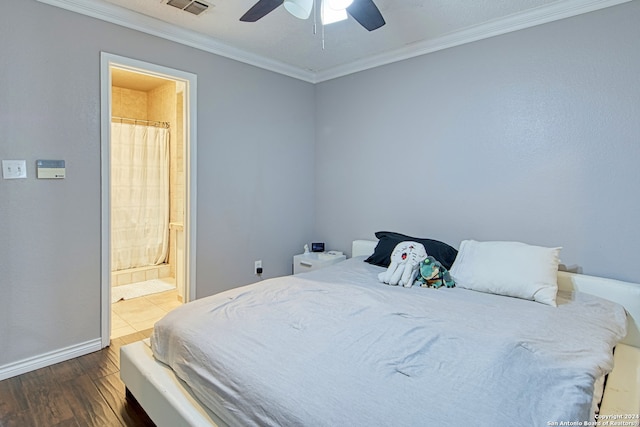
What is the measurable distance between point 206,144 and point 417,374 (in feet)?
8.60

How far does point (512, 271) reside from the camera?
2248mm

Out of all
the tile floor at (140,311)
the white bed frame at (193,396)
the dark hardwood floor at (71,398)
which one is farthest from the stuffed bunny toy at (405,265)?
the tile floor at (140,311)

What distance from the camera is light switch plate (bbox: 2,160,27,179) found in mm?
2209

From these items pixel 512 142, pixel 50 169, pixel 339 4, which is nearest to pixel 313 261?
pixel 512 142

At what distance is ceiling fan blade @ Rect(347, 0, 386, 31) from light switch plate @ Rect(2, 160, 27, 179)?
222 cm

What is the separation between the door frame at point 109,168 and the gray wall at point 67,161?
4cm

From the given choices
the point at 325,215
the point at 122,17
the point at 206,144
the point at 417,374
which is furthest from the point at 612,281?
the point at 122,17

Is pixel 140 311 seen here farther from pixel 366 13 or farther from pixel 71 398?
pixel 366 13

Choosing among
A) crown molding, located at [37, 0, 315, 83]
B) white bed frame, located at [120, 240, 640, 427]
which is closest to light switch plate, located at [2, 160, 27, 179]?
crown molding, located at [37, 0, 315, 83]

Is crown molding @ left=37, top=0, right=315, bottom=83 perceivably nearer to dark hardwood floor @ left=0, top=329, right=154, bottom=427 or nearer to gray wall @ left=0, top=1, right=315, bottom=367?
gray wall @ left=0, top=1, right=315, bottom=367

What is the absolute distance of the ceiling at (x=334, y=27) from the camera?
2.45 meters

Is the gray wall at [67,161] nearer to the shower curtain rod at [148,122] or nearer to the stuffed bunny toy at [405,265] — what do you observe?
the stuffed bunny toy at [405,265]

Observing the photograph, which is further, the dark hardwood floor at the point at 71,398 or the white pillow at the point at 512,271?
the white pillow at the point at 512,271

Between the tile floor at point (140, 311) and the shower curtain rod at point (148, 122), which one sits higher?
the shower curtain rod at point (148, 122)
